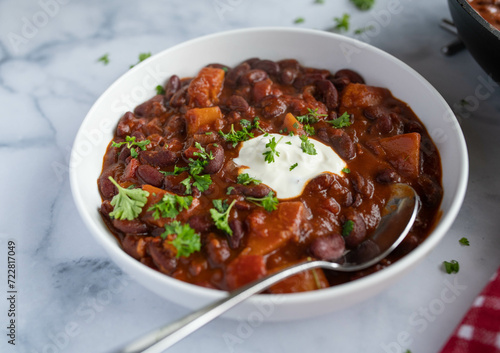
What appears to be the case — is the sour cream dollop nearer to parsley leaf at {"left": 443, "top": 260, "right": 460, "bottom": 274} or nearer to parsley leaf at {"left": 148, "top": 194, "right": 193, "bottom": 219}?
parsley leaf at {"left": 148, "top": 194, "right": 193, "bottom": 219}

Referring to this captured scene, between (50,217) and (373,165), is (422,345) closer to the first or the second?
(373,165)

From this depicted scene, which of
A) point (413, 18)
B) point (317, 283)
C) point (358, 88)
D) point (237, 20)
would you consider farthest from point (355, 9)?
point (317, 283)

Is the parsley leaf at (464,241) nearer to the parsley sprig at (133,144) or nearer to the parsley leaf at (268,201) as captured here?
the parsley leaf at (268,201)

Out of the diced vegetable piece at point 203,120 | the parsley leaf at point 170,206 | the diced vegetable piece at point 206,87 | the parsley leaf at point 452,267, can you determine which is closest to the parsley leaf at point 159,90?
the diced vegetable piece at point 206,87

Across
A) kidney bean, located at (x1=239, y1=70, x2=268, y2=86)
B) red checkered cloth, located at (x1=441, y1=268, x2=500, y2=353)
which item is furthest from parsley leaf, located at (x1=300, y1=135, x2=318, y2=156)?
red checkered cloth, located at (x1=441, y1=268, x2=500, y2=353)

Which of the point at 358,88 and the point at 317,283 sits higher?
the point at 358,88

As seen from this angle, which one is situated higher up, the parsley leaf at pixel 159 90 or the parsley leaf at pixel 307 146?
the parsley leaf at pixel 307 146
